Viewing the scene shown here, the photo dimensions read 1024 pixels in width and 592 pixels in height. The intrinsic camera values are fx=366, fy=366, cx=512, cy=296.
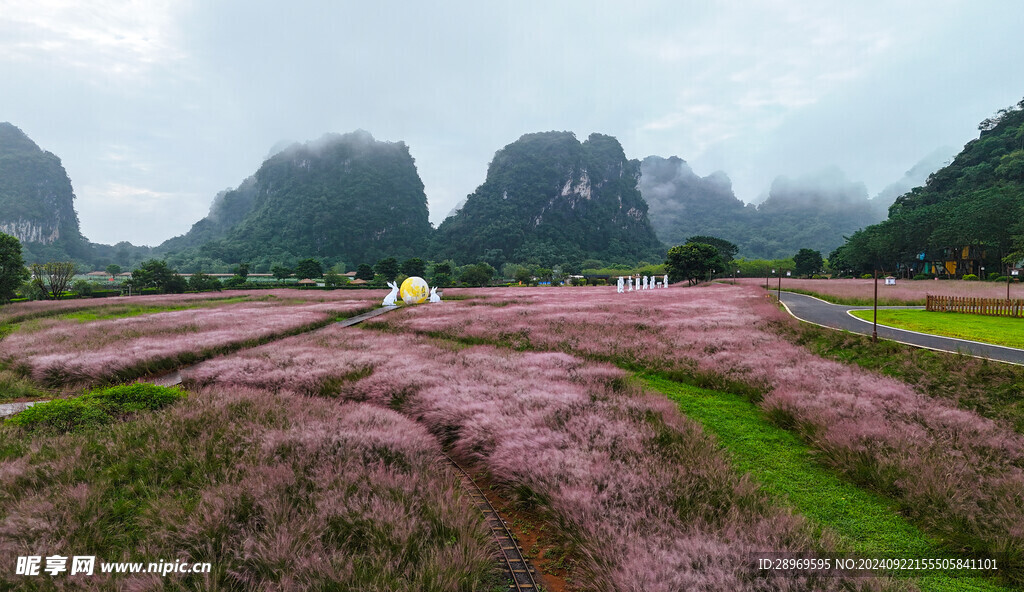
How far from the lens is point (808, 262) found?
86.8 metres

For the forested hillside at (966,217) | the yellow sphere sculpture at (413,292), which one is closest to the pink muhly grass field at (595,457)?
the yellow sphere sculpture at (413,292)

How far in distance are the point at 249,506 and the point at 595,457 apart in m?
4.22

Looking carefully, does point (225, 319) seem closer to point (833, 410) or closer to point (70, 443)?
point (70, 443)

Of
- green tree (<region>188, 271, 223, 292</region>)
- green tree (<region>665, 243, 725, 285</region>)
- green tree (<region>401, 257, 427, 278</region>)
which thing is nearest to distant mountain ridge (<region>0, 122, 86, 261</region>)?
green tree (<region>188, 271, 223, 292</region>)

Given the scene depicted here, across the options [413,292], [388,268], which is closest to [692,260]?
[413,292]

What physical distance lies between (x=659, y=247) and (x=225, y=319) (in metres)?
189

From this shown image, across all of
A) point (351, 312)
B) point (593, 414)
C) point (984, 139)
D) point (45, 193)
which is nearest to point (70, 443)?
point (593, 414)

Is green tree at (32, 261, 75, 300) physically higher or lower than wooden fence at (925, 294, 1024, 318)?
higher

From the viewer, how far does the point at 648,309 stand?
78.5ft

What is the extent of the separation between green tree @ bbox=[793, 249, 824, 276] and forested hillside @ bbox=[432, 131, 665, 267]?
249ft

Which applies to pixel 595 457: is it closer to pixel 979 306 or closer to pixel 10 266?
pixel 979 306

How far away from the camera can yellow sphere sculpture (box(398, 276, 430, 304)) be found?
3359 centimetres

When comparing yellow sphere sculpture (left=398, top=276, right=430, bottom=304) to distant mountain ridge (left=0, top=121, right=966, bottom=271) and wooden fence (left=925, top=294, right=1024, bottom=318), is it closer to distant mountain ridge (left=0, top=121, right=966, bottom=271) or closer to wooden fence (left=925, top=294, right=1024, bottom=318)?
wooden fence (left=925, top=294, right=1024, bottom=318)

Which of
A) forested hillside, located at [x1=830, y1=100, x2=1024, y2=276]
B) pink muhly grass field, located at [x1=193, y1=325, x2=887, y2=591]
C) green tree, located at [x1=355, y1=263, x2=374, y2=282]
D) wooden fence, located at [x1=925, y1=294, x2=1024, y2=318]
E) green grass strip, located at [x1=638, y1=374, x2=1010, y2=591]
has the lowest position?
green grass strip, located at [x1=638, y1=374, x2=1010, y2=591]
